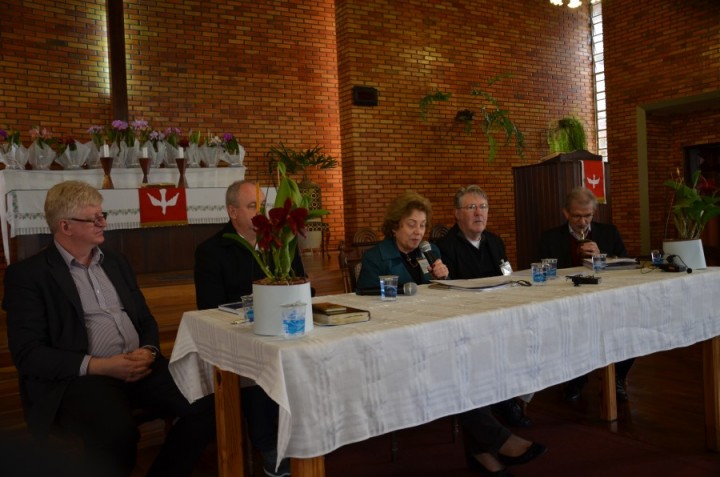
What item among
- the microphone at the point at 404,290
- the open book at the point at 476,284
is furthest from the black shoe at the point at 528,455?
the microphone at the point at 404,290

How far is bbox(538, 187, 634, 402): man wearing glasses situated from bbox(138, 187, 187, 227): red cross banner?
3.23m

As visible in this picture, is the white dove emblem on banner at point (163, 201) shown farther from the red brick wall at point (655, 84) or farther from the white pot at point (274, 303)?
the red brick wall at point (655, 84)

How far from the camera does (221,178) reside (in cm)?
633

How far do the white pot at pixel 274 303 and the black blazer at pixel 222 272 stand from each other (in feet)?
3.40

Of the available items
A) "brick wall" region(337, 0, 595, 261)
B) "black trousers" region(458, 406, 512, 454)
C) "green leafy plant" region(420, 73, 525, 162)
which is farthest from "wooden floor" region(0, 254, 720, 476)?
"green leafy plant" region(420, 73, 525, 162)

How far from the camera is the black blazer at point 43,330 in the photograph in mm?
2303

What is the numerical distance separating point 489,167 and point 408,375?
865cm

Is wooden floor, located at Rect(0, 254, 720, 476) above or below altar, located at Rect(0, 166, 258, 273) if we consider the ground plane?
below

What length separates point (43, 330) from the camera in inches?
93.1

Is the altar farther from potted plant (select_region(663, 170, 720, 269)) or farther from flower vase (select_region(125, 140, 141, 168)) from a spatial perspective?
potted plant (select_region(663, 170, 720, 269))

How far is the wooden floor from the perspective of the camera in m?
3.04

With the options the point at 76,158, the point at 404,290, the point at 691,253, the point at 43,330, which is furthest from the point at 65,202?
the point at 76,158

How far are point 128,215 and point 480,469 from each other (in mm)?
3968

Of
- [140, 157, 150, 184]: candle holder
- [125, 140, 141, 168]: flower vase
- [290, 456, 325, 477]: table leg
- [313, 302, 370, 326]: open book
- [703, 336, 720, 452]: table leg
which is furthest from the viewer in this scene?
[125, 140, 141, 168]: flower vase
